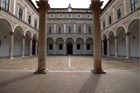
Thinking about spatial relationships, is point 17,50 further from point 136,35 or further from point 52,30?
point 136,35

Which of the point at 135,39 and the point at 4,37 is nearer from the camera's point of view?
the point at 135,39

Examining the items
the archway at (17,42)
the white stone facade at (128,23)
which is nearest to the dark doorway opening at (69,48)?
the white stone facade at (128,23)

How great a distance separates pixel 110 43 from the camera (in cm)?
2945

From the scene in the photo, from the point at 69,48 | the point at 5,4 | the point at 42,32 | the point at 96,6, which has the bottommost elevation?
the point at 69,48

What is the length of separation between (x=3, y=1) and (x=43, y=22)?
13.3 metres

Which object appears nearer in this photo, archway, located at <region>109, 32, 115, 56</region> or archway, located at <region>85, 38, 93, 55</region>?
archway, located at <region>109, 32, 115, 56</region>

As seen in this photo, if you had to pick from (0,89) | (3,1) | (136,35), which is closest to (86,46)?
(136,35)

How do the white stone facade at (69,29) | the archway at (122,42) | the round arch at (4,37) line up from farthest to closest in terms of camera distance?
1. the archway at (122,42)
2. the round arch at (4,37)
3. the white stone facade at (69,29)

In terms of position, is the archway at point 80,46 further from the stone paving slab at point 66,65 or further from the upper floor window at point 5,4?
the stone paving slab at point 66,65

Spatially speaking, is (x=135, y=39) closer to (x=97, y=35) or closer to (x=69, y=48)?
(x=97, y=35)

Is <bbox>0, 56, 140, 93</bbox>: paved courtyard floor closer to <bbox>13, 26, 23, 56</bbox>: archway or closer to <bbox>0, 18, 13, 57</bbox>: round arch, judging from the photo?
<bbox>0, 18, 13, 57</bbox>: round arch

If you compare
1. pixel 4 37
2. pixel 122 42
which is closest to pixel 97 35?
pixel 4 37

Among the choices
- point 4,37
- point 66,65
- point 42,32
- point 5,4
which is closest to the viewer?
point 42,32

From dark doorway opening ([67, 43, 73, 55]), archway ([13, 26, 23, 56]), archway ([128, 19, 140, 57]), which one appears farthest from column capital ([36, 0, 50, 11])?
dark doorway opening ([67, 43, 73, 55])
